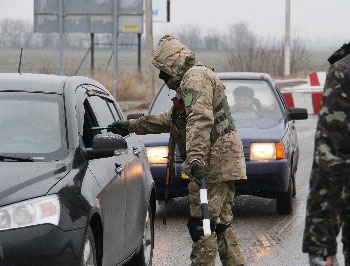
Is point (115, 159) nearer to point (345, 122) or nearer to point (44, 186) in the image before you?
point (44, 186)

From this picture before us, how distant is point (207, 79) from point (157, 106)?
5.13 m

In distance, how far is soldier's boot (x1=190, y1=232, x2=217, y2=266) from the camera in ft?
23.6

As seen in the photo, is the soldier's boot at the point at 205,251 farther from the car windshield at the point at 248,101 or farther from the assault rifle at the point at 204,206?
the car windshield at the point at 248,101

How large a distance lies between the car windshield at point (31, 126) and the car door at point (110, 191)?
0.79 ft

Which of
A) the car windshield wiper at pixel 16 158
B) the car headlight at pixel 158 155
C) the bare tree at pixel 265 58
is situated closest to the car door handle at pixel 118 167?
the car windshield wiper at pixel 16 158

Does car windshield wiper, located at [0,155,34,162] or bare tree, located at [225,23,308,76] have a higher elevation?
car windshield wiper, located at [0,155,34,162]

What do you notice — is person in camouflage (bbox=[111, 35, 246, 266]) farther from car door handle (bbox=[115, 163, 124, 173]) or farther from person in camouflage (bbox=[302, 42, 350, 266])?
person in camouflage (bbox=[302, 42, 350, 266])

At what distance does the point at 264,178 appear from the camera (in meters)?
10.8

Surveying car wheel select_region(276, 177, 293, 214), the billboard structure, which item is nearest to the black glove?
car wheel select_region(276, 177, 293, 214)

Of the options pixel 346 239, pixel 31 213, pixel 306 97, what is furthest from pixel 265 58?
pixel 346 239

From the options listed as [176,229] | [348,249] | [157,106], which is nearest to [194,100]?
[348,249]

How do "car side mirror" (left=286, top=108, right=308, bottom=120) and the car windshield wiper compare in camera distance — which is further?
"car side mirror" (left=286, top=108, right=308, bottom=120)

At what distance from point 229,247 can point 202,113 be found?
3.39ft

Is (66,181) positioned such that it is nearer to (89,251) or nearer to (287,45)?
(89,251)
